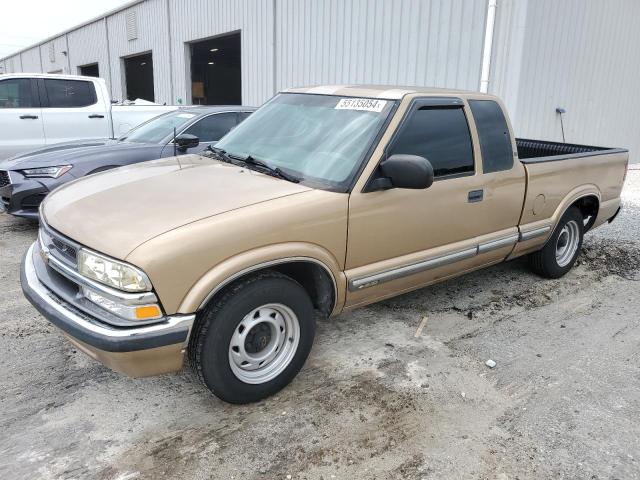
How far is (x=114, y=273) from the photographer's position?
247cm

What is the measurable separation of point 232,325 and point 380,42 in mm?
8914

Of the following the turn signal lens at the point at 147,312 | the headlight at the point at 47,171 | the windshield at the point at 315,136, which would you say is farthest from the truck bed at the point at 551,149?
the headlight at the point at 47,171

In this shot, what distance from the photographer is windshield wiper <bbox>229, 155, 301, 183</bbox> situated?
10.7 feet

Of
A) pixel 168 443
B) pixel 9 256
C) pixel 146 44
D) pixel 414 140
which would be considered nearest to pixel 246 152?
pixel 414 140

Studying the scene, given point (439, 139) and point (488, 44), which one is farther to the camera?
point (488, 44)

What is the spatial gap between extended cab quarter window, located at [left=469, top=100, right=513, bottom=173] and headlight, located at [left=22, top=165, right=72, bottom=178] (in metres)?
4.54

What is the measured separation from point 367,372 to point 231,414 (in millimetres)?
954

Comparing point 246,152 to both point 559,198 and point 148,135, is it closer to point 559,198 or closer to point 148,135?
point 559,198

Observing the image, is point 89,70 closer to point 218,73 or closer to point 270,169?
point 218,73

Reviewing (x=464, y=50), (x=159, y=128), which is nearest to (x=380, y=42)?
(x=464, y=50)

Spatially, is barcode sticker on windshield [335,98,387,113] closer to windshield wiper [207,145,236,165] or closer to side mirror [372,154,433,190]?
side mirror [372,154,433,190]

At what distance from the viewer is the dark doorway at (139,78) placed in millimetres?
24828

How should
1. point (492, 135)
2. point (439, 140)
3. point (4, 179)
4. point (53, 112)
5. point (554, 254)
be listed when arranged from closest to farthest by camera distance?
point (439, 140) → point (492, 135) → point (554, 254) → point (4, 179) → point (53, 112)

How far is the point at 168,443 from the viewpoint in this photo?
2701mm
